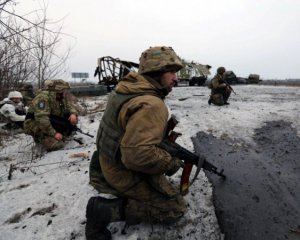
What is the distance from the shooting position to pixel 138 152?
1908mm

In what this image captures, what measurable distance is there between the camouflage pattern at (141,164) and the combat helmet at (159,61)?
0.10m

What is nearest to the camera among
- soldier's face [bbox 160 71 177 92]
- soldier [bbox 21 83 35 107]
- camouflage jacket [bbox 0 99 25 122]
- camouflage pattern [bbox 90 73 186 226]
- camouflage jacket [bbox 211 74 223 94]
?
camouflage pattern [bbox 90 73 186 226]

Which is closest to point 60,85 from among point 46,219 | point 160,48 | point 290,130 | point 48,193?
point 48,193

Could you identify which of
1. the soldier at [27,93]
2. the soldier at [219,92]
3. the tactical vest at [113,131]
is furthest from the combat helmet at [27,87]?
the tactical vest at [113,131]

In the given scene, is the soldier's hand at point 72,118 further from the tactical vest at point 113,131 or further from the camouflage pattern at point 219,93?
the camouflage pattern at point 219,93

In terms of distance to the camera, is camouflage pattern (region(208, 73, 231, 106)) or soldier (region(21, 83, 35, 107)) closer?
soldier (region(21, 83, 35, 107))

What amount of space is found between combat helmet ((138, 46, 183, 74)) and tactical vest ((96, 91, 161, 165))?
249mm

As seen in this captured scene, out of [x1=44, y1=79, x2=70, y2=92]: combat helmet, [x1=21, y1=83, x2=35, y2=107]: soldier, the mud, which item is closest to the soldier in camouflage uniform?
the mud

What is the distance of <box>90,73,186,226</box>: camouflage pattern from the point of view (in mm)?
1911

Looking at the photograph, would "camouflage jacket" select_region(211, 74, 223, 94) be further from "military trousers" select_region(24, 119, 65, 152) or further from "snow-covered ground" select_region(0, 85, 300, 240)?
"military trousers" select_region(24, 119, 65, 152)

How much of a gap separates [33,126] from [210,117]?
4.30 metres

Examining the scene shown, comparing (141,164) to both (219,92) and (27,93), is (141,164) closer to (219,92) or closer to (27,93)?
(219,92)

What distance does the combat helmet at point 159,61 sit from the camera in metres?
2.16

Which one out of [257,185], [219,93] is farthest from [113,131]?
[219,93]
